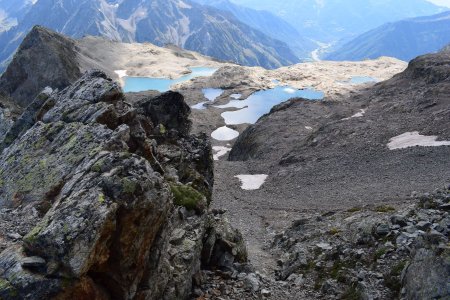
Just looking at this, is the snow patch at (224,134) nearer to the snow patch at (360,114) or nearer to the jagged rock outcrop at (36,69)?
the snow patch at (360,114)

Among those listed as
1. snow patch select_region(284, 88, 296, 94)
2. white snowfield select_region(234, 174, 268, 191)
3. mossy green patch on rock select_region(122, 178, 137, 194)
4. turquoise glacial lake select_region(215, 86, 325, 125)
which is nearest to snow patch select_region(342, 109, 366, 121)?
white snowfield select_region(234, 174, 268, 191)

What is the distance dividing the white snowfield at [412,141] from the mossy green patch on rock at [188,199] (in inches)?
1826

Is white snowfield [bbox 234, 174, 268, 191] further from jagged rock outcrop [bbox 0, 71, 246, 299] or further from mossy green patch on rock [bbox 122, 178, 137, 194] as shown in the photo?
mossy green patch on rock [bbox 122, 178, 137, 194]

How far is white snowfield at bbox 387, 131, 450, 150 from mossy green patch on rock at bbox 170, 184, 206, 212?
46380 millimetres

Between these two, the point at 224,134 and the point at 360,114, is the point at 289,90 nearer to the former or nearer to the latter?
the point at 224,134

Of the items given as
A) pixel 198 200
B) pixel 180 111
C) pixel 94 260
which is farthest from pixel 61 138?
pixel 180 111

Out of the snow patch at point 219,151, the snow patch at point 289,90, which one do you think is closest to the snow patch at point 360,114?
the snow patch at point 219,151

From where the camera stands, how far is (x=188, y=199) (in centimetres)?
2655

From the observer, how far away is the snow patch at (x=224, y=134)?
121m

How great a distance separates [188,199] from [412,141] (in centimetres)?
5022

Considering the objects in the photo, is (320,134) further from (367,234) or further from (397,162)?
(367,234)

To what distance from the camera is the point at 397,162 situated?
5938cm

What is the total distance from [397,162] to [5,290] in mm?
54676

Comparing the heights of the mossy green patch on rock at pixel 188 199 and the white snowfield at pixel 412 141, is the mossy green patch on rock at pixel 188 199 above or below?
above
